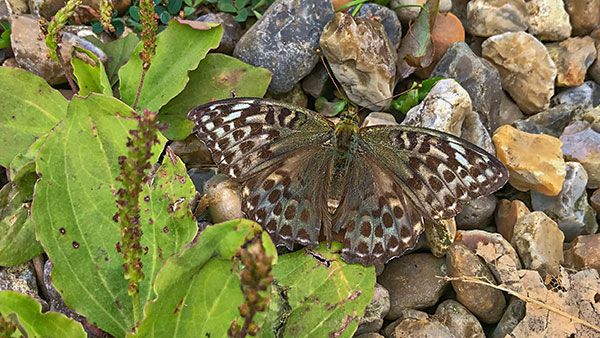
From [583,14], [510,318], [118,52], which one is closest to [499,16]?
[583,14]

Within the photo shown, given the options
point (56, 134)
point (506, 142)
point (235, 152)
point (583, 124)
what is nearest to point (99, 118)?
point (56, 134)

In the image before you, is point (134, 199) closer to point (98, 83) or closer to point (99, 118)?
point (99, 118)

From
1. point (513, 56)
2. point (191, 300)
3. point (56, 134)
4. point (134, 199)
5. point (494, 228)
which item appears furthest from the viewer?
point (513, 56)

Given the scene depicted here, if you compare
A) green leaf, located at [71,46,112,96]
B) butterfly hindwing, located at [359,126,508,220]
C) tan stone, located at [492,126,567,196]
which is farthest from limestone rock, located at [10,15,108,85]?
tan stone, located at [492,126,567,196]

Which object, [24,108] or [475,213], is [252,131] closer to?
[24,108]

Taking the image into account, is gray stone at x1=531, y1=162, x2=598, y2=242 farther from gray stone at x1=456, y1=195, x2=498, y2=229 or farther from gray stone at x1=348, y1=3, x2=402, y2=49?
gray stone at x1=348, y1=3, x2=402, y2=49

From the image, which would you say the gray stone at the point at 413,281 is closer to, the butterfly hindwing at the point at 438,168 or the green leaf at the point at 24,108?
the butterfly hindwing at the point at 438,168
